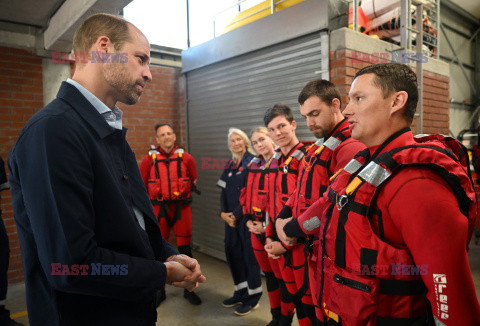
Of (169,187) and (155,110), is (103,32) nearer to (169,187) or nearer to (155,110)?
(169,187)

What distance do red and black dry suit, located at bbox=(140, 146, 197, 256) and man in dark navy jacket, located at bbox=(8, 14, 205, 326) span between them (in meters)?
3.22

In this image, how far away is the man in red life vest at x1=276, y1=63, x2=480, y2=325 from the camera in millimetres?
1094

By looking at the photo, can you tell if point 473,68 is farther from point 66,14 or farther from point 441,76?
point 66,14

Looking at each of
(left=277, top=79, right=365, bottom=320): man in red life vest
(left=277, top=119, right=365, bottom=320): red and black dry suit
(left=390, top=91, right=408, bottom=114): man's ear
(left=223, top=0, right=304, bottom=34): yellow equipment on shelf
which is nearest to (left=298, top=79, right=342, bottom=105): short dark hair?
(left=277, top=79, right=365, bottom=320): man in red life vest

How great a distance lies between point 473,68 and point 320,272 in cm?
1369

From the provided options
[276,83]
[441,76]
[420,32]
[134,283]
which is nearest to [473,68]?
[441,76]

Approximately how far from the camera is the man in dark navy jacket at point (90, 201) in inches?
40.4

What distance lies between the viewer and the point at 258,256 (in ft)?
11.9

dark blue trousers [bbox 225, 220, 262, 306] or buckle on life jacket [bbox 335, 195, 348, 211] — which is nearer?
buckle on life jacket [bbox 335, 195, 348, 211]

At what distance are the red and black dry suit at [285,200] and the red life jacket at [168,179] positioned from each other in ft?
6.15

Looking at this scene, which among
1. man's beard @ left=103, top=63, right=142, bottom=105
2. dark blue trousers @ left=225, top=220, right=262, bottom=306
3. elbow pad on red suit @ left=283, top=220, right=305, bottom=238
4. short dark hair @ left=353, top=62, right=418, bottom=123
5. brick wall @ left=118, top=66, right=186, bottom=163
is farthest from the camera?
brick wall @ left=118, top=66, right=186, bottom=163

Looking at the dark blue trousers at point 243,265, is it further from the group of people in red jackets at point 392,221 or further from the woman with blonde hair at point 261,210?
the group of people in red jackets at point 392,221

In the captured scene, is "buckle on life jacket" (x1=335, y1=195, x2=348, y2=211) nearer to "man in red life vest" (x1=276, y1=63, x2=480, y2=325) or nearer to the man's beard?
"man in red life vest" (x1=276, y1=63, x2=480, y2=325)

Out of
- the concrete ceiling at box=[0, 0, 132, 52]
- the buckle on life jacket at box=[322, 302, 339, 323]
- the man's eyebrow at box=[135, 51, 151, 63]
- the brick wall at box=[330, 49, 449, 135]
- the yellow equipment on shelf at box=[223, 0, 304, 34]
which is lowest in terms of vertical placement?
the buckle on life jacket at box=[322, 302, 339, 323]
